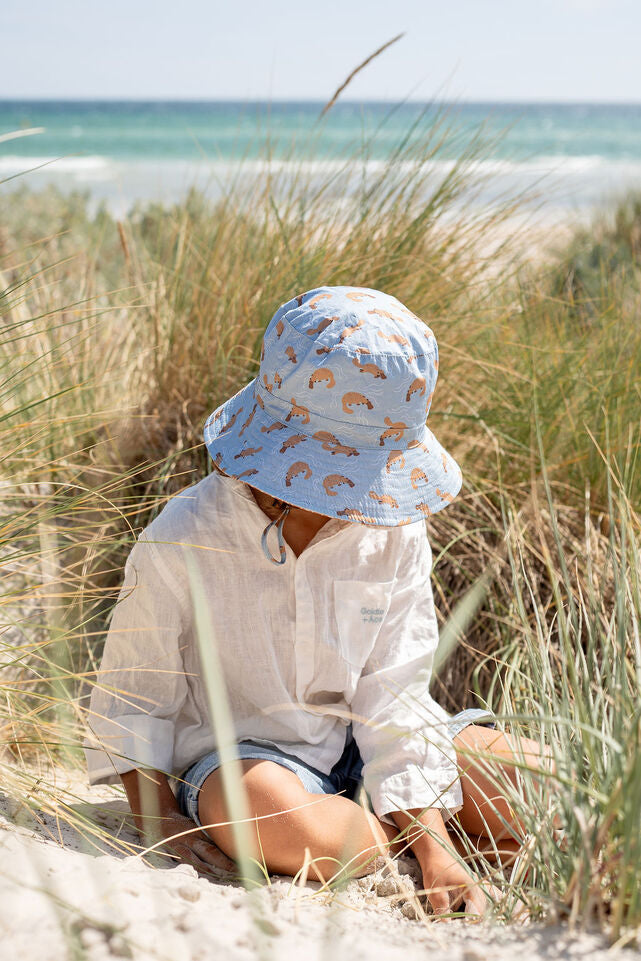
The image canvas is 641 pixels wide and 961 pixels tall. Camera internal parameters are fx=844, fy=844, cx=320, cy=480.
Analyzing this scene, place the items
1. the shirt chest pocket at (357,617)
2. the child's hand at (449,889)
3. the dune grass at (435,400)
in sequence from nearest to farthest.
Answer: the child's hand at (449,889) → the shirt chest pocket at (357,617) → the dune grass at (435,400)

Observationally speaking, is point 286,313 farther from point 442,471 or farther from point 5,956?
point 5,956

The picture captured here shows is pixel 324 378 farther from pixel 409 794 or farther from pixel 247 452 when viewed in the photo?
pixel 409 794

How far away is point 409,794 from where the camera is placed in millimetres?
1400

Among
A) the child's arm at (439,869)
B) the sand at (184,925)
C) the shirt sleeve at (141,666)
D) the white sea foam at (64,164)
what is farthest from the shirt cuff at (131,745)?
the white sea foam at (64,164)

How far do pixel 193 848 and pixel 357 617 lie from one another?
462 millimetres

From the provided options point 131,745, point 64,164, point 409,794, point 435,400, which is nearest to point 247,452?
point 131,745

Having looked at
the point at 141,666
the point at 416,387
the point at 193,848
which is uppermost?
the point at 416,387

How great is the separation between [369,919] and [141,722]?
1.61 feet

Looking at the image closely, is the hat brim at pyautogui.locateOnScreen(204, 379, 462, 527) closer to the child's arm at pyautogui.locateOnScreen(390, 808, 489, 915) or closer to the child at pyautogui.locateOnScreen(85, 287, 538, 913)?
the child at pyautogui.locateOnScreen(85, 287, 538, 913)

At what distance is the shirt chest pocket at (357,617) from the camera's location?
57.4 inches

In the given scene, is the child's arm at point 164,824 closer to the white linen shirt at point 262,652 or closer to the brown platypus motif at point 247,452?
the white linen shirt at point 262,652

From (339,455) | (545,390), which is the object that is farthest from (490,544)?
(339,455)

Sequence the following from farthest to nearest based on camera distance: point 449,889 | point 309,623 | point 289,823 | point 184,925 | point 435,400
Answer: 1. point 435,400
2. point 309,623
3. point 289,823
4. point 449,889
5. point 184,925

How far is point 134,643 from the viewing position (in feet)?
4.60
